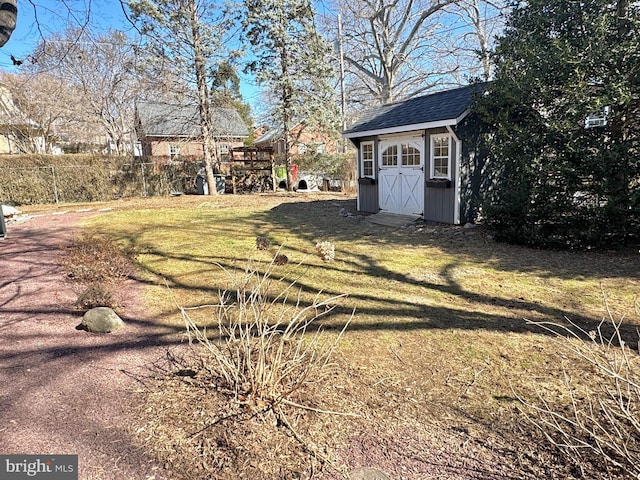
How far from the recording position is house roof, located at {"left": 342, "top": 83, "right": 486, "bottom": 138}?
8.26 metres

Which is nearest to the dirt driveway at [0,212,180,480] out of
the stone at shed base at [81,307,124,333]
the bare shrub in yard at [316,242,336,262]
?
the stone at shed base at [81,307,124,333]

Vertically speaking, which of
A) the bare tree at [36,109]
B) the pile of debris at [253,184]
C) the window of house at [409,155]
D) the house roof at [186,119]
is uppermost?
the bare tree at [36,109]

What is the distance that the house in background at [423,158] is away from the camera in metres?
8.48

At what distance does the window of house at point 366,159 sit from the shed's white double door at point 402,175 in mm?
468

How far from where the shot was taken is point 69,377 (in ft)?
9.18

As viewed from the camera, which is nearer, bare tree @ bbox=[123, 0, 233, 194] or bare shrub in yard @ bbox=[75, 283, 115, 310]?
bare shrub in yard @ bbox=[75, 283, 115, 310]

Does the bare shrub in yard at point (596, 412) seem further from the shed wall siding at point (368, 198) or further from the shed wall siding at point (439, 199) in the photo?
the shed wall siding at point (368, 198)

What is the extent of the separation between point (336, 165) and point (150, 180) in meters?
8.57

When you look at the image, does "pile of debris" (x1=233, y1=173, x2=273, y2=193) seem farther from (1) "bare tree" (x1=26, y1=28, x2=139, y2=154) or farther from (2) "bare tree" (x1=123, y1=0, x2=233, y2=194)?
(1) "bare tree" (x1=26, y1=28, x2=139, y2=154)

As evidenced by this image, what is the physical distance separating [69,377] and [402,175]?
869 centimetres

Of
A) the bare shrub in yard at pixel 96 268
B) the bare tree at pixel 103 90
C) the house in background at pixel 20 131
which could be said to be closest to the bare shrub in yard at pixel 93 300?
the bare shrub in yard at pixel 96 268

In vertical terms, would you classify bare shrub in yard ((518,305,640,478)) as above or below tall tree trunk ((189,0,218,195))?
below

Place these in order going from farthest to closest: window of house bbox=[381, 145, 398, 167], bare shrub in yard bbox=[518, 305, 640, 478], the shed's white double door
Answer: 1. window of house bbox=[381, 145, 398, 167]
2. the shed's white double door
3. bare shrub in yard bbox=[518, 305, 640, 478]

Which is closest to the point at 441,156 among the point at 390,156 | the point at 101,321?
the point at 390,156
